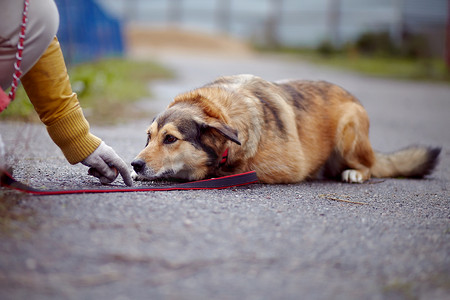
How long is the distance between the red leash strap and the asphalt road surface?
0.05 m

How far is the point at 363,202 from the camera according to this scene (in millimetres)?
3203

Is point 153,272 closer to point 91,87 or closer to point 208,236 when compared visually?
point 208,236

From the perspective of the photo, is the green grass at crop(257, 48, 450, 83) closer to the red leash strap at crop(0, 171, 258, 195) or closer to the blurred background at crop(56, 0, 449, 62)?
the blurred background at crop(56, 0, 449, 62)

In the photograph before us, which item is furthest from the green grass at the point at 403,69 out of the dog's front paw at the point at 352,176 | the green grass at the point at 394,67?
the dog's front paw at the point at 352,176

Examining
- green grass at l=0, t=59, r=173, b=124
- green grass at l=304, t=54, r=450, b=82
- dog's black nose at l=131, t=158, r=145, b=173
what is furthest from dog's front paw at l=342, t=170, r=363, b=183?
green grass at l=304, t=54, r=450, b=82

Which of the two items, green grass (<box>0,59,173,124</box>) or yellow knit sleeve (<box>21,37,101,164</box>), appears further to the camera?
green grass (<box>0,59,173,124</box>)

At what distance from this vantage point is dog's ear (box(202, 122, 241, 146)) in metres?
3.15

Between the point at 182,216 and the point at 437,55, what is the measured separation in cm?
2236

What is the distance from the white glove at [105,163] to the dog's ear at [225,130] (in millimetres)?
681

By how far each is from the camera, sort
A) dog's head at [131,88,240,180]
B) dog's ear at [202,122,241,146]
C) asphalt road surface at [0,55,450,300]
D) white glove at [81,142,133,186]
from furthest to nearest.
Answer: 1. dog's head at [131,88,240,180]
2. dog's ear at [202,122,241,146]
3. white glove at [81,142,133,186]
4. asphalt road surface at [0,55,450,300]

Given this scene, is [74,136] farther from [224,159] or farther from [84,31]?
[84,31]

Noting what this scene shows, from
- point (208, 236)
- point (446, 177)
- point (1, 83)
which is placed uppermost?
point (1, 83)

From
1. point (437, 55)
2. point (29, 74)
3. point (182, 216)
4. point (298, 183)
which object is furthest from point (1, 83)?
point (437, 55)

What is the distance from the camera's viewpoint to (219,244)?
215 centimetres
